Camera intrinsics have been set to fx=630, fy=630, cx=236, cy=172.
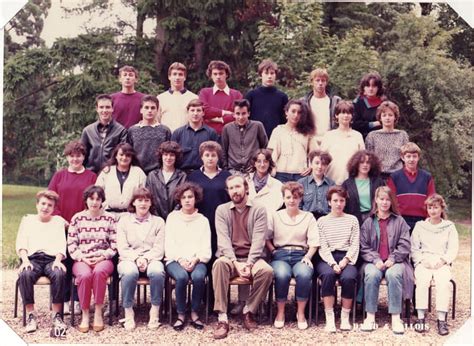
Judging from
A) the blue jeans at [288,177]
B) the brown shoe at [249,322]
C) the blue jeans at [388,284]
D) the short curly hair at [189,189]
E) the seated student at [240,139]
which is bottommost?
the brown shoe at [249,322]

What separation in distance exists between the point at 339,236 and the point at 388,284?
58 centimetres

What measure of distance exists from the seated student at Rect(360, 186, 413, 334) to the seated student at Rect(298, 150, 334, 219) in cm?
42

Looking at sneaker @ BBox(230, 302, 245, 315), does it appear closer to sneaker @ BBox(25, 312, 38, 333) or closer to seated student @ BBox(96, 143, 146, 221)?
seated student @ BBox(96, 143, 146, 221)

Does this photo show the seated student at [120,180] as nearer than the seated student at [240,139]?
Yes

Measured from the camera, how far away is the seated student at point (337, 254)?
5422mm

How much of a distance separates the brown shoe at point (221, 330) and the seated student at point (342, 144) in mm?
1721

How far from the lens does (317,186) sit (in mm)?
5789

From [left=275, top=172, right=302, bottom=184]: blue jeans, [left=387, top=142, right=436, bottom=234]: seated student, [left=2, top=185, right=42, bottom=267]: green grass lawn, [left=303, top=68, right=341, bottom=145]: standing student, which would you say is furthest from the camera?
[left=2, top=185, right=42, bottom=267]: green grass lawn

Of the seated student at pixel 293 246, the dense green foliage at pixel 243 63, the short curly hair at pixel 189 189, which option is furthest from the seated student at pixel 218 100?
the dense green foliage at pixel 243 63

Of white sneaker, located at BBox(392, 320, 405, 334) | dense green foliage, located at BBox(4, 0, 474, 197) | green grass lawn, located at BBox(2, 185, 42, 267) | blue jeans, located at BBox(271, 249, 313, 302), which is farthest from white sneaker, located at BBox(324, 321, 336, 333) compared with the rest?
green grass lawn, located at BBox(2, 185, 42, 267)

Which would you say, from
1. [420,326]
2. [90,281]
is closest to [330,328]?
[420,326]

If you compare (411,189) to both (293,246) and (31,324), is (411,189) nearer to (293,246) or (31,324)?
→ (293,246)

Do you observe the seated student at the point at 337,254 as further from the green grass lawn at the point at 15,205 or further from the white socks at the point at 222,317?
the green grass lawn at the point at 15,205

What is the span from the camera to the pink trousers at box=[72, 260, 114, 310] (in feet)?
17.5
